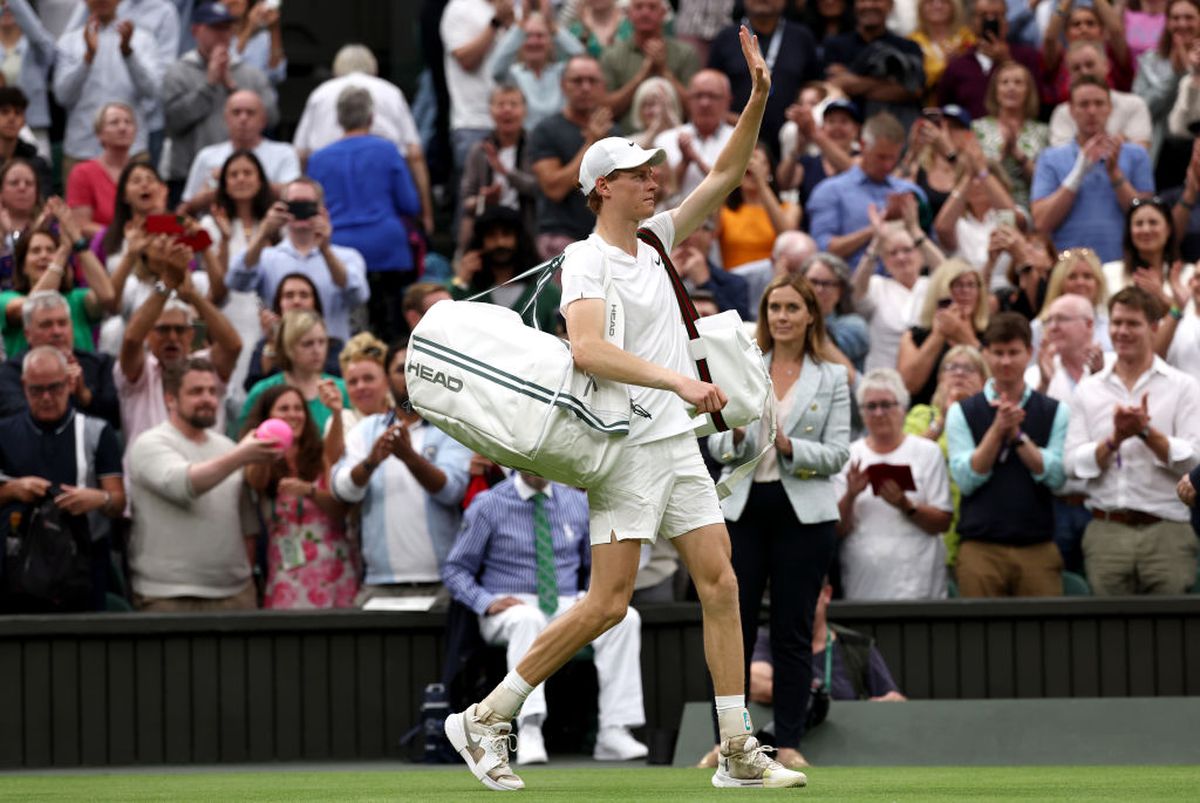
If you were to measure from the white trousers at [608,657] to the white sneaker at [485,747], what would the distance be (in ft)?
9.95

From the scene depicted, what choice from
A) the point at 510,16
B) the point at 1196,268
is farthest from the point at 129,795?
the point at 510,16

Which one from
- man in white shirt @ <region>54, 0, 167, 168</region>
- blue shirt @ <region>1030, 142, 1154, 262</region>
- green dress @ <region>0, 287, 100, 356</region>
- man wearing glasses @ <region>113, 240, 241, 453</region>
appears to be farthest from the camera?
man in white shirt @ <region>54, 0, 167, 168</region>

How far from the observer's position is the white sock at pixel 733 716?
25.3ft

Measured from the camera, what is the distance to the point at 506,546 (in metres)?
11.3

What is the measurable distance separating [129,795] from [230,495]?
362cm

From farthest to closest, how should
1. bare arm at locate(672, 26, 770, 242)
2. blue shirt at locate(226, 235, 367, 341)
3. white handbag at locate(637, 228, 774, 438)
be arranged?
blue shirt at locate(226, 235, 367, 341)
bare arm at locate(672, 26, 770, 242)
white handbag at locate(637, 228, 774, 438)

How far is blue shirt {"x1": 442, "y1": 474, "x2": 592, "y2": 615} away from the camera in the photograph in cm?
1125

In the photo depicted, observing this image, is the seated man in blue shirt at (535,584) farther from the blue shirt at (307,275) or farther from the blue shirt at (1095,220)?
the blue shirt at (1095,220)

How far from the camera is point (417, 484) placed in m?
11.8

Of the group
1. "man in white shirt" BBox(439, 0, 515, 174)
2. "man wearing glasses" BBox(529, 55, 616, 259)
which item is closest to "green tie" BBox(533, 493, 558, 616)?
"man wearing glasses" BBox(529, 55, 616, 259)

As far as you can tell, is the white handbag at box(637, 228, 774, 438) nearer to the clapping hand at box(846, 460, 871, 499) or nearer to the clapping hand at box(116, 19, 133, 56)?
the clapping hand at box(846, 460, 871, 499)

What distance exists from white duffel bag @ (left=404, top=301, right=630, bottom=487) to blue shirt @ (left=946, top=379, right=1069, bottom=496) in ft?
13.9

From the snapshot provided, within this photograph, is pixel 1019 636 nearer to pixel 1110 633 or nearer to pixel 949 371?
pixel 1110 633

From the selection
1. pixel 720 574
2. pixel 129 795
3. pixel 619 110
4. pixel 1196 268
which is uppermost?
pixel 619 110
